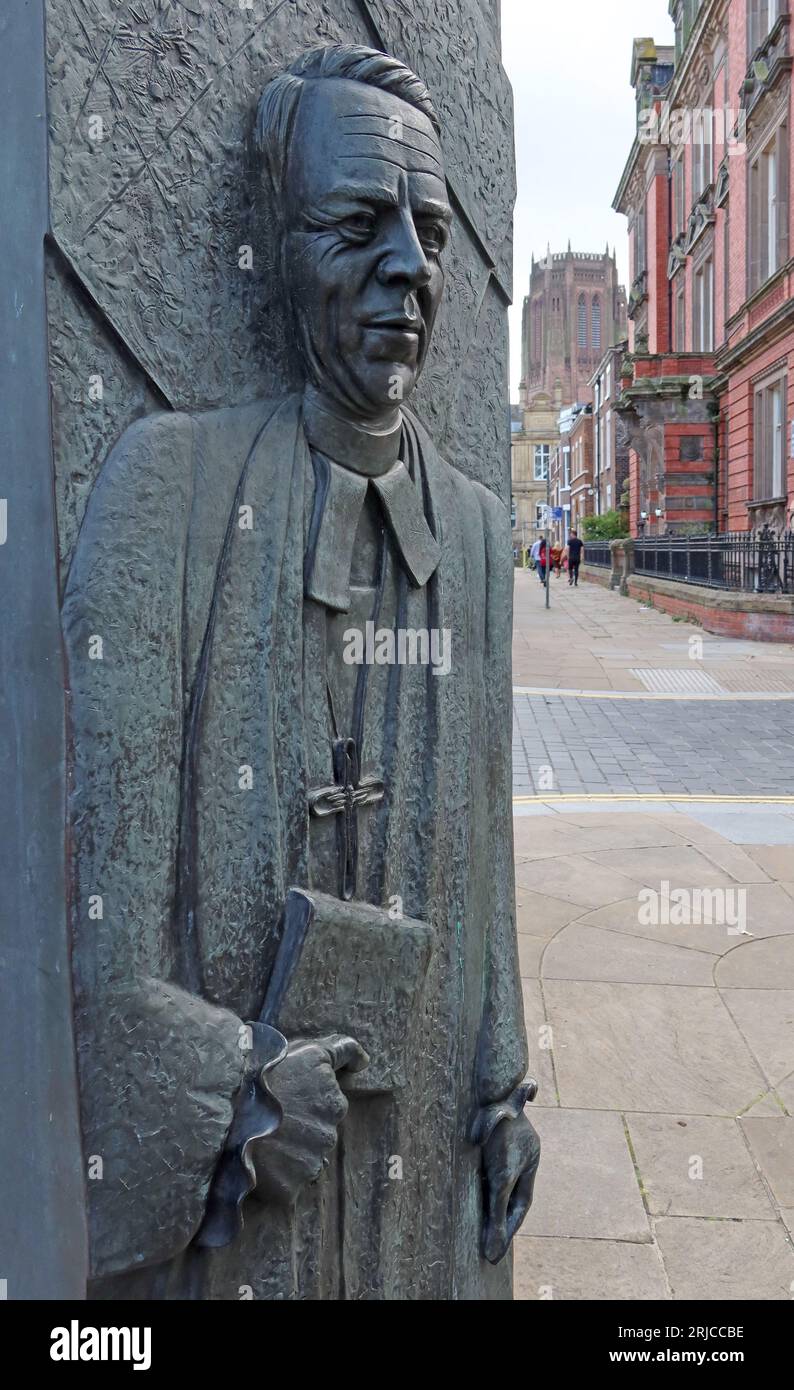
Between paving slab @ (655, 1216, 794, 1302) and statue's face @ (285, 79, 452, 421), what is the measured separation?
2.23m

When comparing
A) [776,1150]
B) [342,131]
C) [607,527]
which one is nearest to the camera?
[342,131]

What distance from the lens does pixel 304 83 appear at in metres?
1.48

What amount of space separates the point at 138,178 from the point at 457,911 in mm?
1161

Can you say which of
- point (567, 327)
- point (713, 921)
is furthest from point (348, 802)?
point (567, 327)

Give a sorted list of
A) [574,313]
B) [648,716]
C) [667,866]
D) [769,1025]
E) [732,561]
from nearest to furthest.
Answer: [769,1025]
[667,866]
[648,716]
[732,561]
[574,313]

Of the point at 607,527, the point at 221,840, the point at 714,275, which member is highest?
the point at 714,275

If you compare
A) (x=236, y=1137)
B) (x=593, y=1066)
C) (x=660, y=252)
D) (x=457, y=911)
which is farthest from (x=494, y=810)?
(x=660, y=252)

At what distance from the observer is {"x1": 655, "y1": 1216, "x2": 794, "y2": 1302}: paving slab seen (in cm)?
265

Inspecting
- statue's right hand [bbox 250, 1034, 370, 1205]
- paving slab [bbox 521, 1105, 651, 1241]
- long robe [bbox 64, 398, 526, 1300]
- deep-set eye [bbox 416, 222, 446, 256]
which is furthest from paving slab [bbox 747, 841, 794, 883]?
deep-set eye [bbox 416, 222, 446, 256]

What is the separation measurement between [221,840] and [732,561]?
2040cm

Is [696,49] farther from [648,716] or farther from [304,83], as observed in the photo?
[304,83]

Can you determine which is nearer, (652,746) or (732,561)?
(652,746)

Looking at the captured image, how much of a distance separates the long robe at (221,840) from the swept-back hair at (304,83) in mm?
330

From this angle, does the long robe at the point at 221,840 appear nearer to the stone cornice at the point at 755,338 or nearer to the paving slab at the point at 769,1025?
the paving slab at the point at 769,1025
